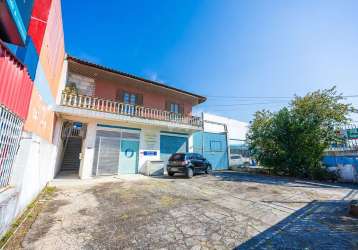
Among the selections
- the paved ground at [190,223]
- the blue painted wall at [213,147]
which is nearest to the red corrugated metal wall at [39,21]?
the paved ground at [190,223]

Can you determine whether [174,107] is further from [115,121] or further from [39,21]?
[39,21]

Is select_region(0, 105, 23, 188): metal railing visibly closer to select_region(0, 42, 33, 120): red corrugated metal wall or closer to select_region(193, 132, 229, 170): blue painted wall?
select_region(0, 42, 33, 120): red corrugated metal wall

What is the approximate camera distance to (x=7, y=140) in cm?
316

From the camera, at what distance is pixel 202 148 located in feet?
52.6

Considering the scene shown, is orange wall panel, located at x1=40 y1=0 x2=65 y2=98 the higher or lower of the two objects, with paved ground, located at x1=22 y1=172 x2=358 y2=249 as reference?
higher

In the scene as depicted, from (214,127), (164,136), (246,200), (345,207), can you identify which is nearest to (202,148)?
(164,136)

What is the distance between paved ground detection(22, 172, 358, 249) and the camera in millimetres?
3174

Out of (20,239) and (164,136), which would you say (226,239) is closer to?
(20,239)

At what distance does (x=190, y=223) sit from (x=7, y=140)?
13.4 ft

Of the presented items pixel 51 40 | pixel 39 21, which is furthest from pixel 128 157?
pixel 39 21

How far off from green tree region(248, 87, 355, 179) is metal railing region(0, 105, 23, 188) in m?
14.9

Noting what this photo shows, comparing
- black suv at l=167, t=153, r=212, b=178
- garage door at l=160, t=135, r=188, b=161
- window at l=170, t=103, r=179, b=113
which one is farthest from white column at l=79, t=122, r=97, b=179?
window at l=170, t=103, r=179, b=113

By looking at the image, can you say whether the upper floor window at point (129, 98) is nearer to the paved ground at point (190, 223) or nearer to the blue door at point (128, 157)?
the blue door at point (128, 157)

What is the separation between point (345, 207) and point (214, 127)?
59.5 feet
